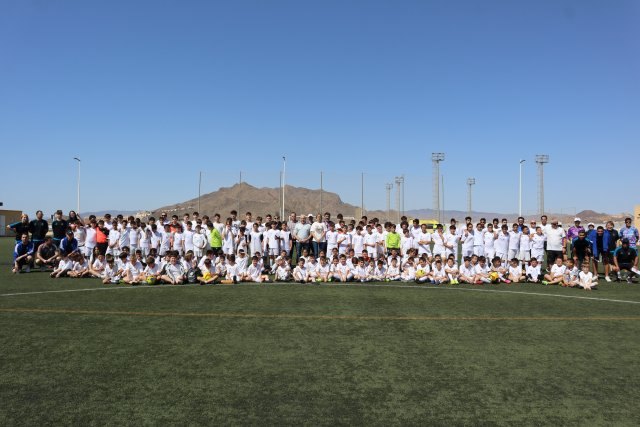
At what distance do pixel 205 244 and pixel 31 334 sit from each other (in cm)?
768

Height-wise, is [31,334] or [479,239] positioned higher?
[479,239]

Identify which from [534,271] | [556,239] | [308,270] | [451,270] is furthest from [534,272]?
[308,270]

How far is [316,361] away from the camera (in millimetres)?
5570

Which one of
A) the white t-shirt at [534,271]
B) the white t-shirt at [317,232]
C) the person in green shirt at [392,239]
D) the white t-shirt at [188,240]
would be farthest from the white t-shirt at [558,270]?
→ the white t-shirt at [188,240]

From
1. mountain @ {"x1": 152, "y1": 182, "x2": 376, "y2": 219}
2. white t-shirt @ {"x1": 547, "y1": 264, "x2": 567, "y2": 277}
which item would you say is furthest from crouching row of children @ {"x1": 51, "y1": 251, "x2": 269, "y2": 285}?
mountain @ {"x1": 152, "y1": 182, "x2": 376, "y2": 219}

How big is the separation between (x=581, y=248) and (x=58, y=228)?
15672mm

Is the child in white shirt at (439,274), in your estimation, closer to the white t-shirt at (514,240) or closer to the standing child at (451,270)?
the standing child at (451,270)

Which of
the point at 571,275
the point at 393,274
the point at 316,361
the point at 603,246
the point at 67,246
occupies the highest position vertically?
the point at 603,246

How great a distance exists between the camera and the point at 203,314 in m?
8.07

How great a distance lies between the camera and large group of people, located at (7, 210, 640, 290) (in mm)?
12422

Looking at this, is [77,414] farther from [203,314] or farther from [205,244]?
[205,244]

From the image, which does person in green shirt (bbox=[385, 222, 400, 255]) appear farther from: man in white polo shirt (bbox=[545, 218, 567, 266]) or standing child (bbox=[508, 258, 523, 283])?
man in white polo shirt (bbox=[545, 218, 567, 266])

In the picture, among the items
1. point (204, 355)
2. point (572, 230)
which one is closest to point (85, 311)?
point (204, 355)

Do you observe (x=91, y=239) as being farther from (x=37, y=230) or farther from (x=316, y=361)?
(x=316, y=361)
